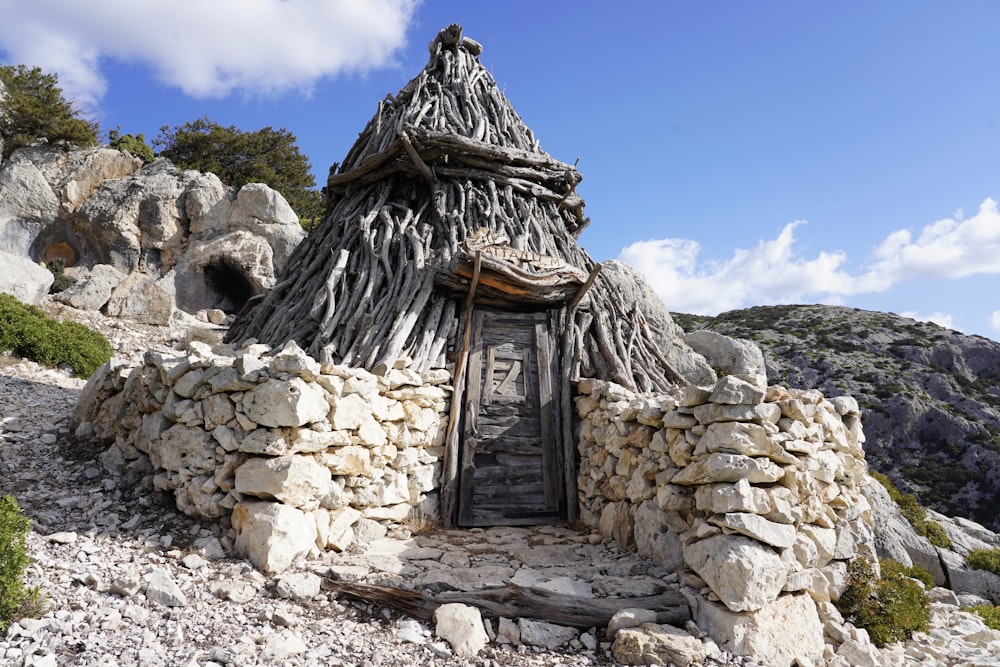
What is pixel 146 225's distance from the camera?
1911 centimetres

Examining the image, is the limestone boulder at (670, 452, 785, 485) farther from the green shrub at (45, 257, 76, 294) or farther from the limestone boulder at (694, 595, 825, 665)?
the green shrub at (45, 257, 76, 294)

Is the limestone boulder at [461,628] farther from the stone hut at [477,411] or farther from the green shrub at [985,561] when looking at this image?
the green shrub at [985,561]

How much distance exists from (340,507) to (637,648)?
3.10 meters

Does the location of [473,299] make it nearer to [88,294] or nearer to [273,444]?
[273,444]

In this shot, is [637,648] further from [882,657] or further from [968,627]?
[968,627]

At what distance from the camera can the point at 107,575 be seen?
14.8 feet

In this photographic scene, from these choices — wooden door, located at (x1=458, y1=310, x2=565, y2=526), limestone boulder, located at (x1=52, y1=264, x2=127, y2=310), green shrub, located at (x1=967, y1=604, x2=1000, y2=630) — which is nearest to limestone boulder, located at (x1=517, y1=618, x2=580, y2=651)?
wooden door, located at (x1=458, y1=310, x2=565, y2=526)

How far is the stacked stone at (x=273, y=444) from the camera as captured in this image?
524 cm

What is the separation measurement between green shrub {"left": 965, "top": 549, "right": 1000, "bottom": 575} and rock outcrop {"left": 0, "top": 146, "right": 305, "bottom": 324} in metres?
18.9

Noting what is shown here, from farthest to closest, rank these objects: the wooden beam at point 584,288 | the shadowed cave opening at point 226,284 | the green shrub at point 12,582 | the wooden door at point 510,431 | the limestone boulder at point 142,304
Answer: the shadowed cave opening at point 226,284 → the limestone boulder at point 142,304 → the wooden beam at point 584,288 → the wooden door at point 510,431 → the green shrub at point 12,582

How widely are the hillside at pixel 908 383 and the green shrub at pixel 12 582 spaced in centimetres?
2657

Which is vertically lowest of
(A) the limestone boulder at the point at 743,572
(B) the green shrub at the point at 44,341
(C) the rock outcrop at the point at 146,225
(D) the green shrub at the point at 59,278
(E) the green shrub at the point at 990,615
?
(E) the green shrub at the point at 990,615

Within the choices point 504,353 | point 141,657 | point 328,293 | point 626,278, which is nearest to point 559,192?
point 504,353

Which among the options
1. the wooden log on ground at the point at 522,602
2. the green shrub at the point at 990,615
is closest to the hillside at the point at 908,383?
the green shrub at the point at 990,615
